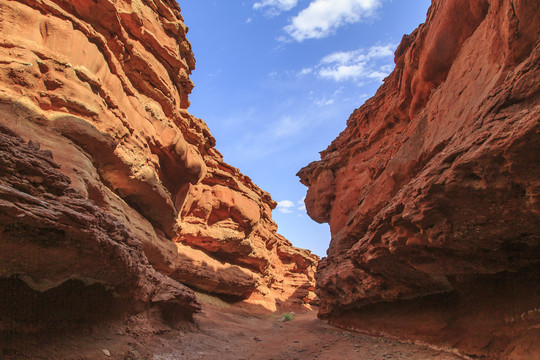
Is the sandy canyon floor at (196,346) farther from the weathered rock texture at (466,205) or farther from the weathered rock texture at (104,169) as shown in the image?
the weathered rock texture at (466,205)

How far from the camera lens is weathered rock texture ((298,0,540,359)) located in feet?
12.2

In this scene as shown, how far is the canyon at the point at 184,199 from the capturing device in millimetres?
3506

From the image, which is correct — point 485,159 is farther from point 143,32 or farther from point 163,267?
point 143,32

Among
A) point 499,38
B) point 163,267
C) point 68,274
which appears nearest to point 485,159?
point 499,38

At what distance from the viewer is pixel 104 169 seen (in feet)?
27.5

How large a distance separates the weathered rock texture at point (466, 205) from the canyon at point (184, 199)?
0.10ft

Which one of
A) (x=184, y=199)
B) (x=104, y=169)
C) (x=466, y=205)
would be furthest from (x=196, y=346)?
(x=184, y=199)

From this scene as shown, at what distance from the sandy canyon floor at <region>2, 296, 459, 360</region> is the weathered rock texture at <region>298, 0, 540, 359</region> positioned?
1001 millimetres

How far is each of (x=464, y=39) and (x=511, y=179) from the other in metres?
6.94

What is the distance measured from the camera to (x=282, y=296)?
24.5 meters

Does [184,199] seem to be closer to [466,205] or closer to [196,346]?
[196,346]

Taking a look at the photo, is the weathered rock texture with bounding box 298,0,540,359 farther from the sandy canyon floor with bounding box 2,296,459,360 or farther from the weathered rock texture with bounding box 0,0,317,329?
the weathered rock texture with bounding box 0,0,317,329

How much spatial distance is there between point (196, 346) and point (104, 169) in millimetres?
5851

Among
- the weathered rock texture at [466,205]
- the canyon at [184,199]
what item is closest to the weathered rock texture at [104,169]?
the canyon at [184,199]
